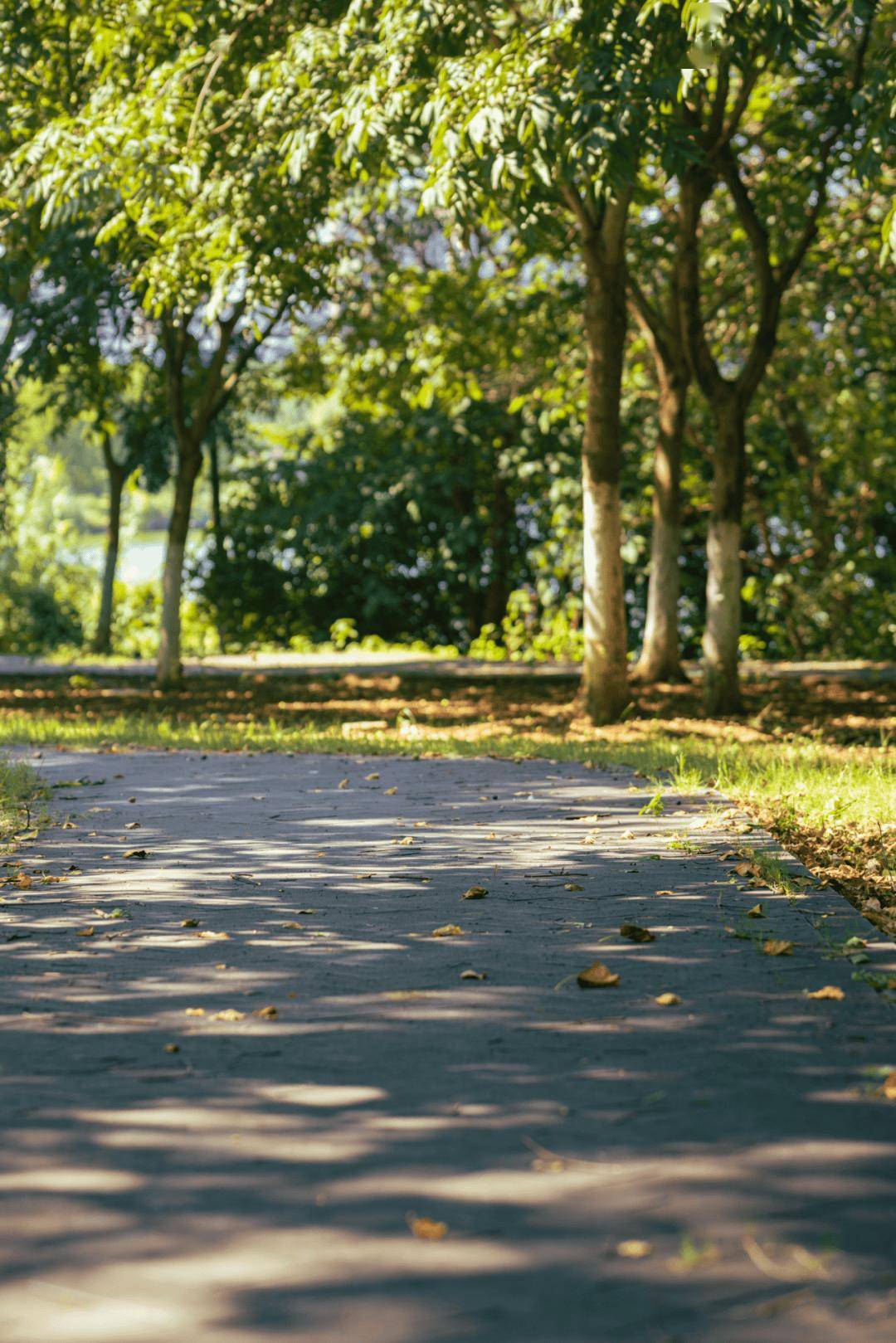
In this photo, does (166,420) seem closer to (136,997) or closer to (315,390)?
(315,390)

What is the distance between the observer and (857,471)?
66.2 ft

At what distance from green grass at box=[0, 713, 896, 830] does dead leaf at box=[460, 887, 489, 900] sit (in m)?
2.01

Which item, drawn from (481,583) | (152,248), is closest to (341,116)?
(152,248)

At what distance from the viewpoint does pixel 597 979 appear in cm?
428

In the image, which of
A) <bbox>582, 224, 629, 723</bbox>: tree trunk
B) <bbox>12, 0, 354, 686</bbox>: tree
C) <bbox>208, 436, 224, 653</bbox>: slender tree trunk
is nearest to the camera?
<bbox>12, 0, 354, 686</bbox>: tree

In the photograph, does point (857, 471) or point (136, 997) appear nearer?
point (136, 997)

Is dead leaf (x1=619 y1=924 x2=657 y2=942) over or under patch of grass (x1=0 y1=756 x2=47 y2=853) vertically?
under

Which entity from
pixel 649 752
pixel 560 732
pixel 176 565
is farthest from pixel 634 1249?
pixel 176 565

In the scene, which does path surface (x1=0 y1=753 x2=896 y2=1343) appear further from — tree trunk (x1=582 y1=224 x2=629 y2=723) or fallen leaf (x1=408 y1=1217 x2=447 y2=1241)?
tree trunk (x1=582 y1=224 x2=629 y2=723)

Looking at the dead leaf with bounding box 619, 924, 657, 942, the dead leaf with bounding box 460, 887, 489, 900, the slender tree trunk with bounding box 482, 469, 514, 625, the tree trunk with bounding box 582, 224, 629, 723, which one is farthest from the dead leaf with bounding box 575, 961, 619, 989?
the slender tree trunk with bounding box 482, 469, 514, 625

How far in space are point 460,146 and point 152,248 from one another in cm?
470

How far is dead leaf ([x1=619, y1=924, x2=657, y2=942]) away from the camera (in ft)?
15.7

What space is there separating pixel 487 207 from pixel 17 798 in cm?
537

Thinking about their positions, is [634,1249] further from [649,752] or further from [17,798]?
[649,752]
